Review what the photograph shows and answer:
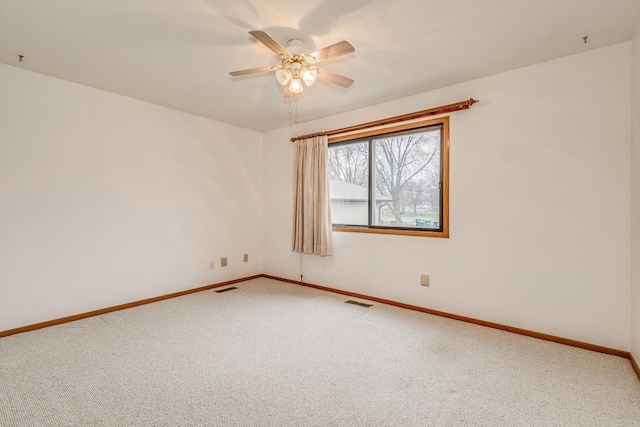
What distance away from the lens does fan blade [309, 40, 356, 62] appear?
1845mm

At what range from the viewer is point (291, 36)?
7.10 ft

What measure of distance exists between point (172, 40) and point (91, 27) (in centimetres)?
51

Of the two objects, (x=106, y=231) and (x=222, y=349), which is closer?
(x=222, y=349)

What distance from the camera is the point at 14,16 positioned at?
199 cm

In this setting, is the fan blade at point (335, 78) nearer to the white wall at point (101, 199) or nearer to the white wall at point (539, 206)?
the white wall at point (539, 206)

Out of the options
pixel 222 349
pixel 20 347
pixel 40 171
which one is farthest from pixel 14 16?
pixel 222 349

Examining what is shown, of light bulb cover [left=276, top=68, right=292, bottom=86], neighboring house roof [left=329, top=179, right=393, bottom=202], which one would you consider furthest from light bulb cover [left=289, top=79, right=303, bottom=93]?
neighboring house roof [left=329, top=179, right=393, bottom=202]

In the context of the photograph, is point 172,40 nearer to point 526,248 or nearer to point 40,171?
point 40,171

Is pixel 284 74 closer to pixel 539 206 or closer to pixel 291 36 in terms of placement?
pixel 291 36

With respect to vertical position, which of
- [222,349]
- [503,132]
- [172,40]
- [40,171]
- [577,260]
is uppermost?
[172,40]

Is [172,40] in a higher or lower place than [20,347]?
higher

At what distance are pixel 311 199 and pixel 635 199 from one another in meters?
3.05

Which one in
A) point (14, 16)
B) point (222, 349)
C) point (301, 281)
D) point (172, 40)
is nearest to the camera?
point (14, 16)

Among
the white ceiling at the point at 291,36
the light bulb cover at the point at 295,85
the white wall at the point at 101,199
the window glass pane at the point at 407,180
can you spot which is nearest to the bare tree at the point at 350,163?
the window glass pane at the point at 407,180
